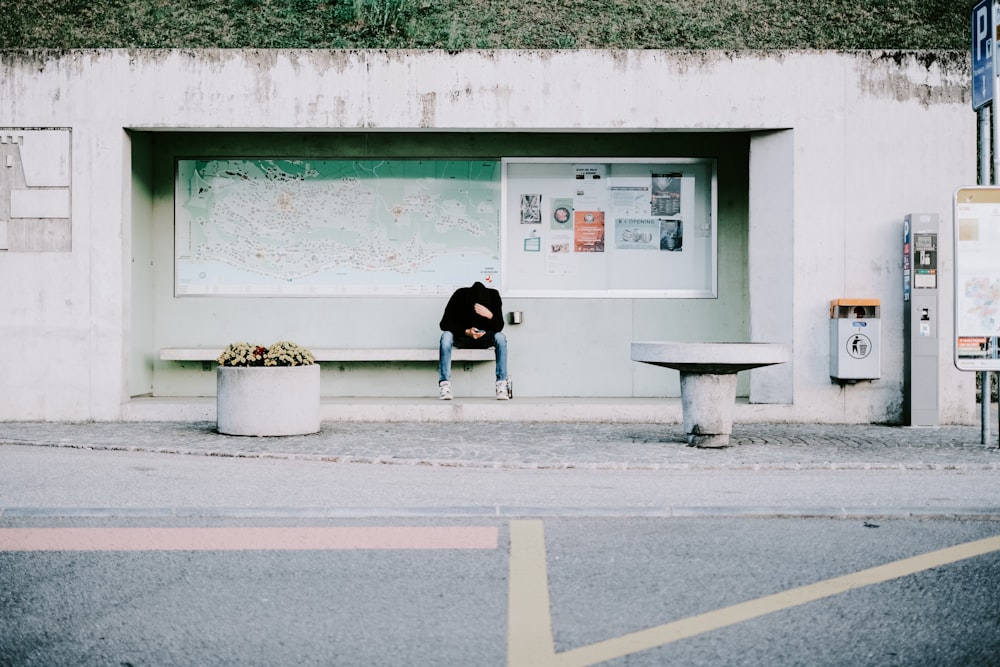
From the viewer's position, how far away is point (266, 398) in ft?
33.0

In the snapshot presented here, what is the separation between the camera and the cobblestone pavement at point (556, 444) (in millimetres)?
8508

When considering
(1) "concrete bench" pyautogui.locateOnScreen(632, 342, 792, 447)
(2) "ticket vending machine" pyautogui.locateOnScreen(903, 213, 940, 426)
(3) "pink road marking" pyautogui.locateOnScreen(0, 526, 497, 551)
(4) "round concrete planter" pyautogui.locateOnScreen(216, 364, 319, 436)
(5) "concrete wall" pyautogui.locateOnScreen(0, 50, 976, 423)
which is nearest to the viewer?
(3) "pink road marking" pyautogui.locateOnScreen(0, 526, 497, 551)

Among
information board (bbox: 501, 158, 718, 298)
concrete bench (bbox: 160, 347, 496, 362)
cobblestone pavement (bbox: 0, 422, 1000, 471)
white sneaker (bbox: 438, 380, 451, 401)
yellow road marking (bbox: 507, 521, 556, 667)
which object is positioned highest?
information board (bbox: 501, 158, 718, 298)

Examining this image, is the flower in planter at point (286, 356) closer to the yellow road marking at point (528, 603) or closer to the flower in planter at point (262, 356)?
the flower in planter at point (262, 356)

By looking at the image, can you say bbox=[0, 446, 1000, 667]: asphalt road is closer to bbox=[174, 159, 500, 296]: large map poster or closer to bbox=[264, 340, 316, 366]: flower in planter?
bbox=[264, 340, 316, 366]: flower in planter

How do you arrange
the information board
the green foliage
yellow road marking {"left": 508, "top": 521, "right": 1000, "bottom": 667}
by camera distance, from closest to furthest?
yellow road marking {"left": 508, "top": 521, "right": 1000, "bottom": 667}
the green foliage
the information board

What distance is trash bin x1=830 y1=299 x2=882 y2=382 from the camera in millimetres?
11344

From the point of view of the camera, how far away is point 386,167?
511 inches

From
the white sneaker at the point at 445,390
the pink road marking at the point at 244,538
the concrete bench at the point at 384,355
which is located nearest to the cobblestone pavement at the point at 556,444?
the white sneaker at the point at 445,390

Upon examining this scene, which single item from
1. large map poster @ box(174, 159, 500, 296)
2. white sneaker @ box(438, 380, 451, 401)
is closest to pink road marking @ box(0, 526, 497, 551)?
white sneaker @ box(438, 380, 451, 401)

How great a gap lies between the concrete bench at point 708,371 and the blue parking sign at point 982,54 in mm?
3002

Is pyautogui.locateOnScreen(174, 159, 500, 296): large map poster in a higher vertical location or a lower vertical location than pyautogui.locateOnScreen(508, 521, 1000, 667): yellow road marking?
higher

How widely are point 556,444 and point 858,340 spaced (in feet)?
12.9

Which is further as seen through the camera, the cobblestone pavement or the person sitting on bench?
the person sitting on bench
